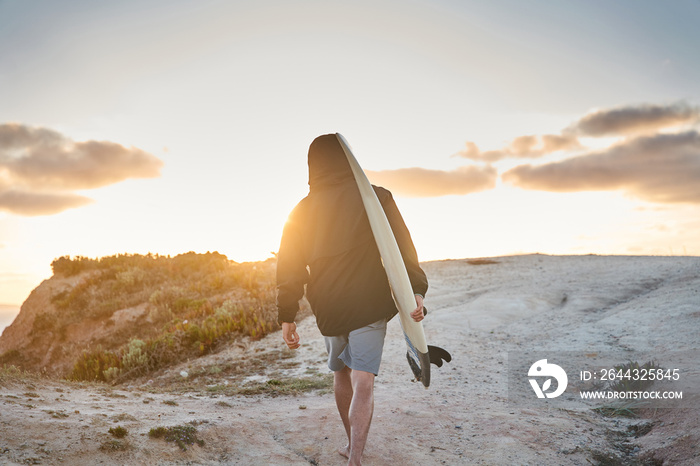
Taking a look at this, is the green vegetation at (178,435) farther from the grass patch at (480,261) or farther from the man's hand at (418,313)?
the grass patch at (480,261)

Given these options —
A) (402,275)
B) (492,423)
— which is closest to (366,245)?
(402,275)

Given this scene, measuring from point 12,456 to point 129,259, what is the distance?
15305 mm

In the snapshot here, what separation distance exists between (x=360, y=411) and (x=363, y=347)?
0.48 meters

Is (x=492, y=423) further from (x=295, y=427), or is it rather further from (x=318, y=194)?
(x=318, y=194)

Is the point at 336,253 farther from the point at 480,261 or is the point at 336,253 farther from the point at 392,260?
the point at 480,261

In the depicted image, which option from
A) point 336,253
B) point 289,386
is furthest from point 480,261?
point 336,253

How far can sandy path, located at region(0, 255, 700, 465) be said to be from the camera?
156 inches

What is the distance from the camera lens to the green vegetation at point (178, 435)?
408 centimetres

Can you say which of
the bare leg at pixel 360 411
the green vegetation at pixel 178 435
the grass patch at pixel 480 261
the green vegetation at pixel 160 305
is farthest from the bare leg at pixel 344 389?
the grass patch at pixel 480 261

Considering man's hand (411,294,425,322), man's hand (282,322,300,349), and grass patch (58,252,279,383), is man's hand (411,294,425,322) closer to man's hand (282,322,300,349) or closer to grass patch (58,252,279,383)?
man's hand (282,322,300,349)

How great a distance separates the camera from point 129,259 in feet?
57.7

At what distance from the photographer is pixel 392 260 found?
383 cm

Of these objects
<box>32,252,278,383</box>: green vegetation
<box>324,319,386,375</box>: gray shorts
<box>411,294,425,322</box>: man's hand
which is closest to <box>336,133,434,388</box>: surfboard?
<box>411,294,425,322</box>: man's hand

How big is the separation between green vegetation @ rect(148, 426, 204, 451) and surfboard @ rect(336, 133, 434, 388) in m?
2.12
